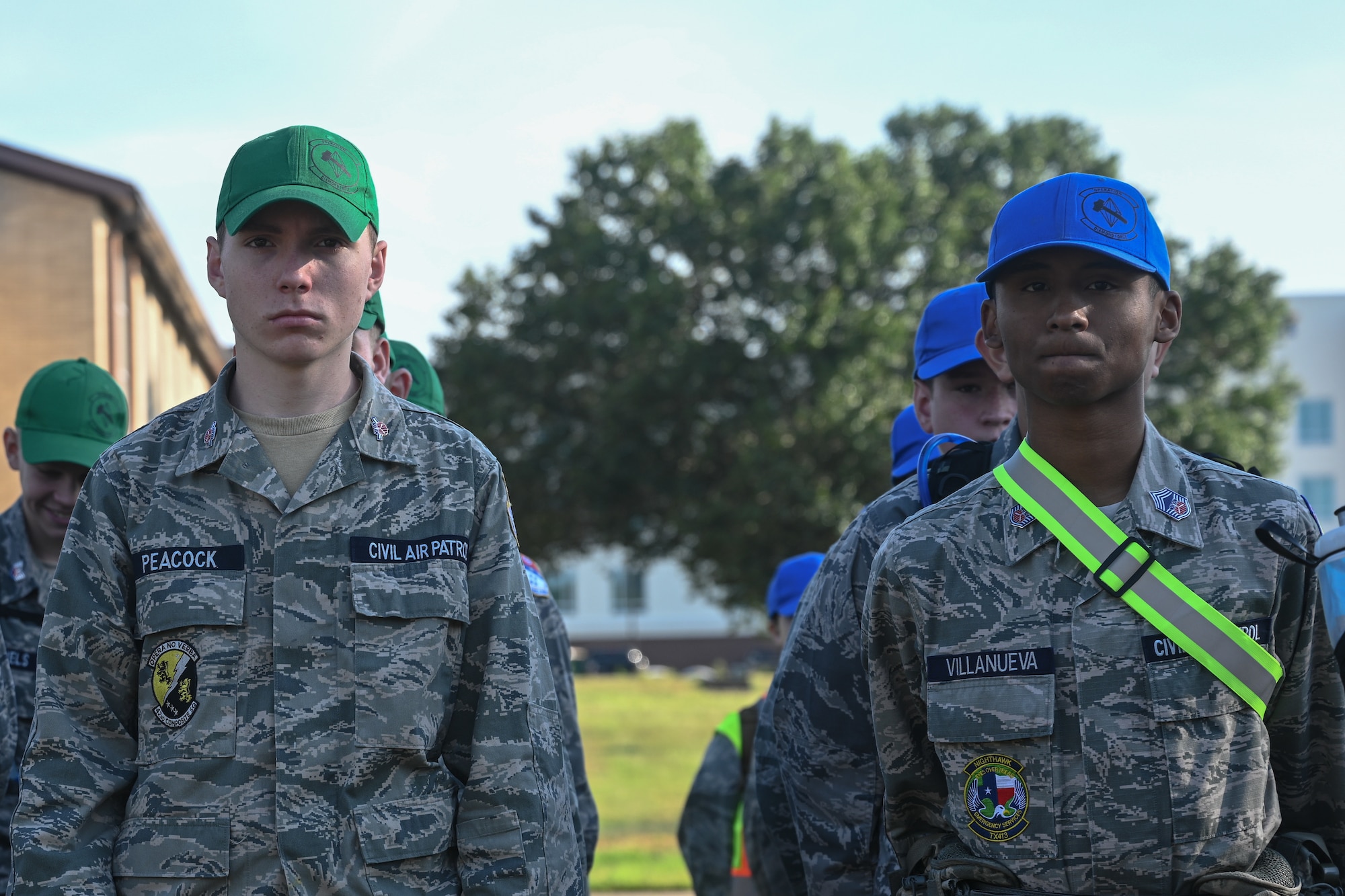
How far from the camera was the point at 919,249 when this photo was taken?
27156 mm

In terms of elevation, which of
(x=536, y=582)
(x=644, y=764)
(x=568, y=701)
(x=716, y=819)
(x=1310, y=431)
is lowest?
(x=644, y=764)

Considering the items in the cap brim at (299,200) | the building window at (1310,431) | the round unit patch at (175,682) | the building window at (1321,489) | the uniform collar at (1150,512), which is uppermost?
the building window at (1310,431)

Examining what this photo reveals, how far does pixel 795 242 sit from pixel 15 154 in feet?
45.4

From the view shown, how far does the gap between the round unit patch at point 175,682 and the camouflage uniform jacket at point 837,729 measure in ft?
4.86

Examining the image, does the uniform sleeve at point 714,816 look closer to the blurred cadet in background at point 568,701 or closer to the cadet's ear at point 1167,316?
the blurred cadet in background at point 568,701

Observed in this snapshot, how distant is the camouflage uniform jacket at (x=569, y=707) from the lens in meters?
4.04

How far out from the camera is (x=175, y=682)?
2.49 m

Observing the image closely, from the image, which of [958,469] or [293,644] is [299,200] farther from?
[958,469]

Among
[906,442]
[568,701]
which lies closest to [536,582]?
[568,701]

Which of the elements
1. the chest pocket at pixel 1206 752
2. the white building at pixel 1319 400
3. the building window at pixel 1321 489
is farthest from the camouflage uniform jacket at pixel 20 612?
the building window at pixel 1321 489

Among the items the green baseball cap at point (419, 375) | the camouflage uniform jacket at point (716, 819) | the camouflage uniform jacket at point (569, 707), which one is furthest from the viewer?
the camouflage uniform jacket at point (716, 819)

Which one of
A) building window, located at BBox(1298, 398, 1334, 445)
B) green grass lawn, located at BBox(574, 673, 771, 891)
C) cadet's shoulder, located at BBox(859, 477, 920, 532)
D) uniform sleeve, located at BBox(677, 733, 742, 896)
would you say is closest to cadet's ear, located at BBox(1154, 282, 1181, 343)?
cadet's shoulder, located at BBox(859, 477, 920, 532)

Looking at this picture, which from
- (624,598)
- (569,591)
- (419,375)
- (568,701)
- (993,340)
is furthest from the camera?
(624,598)

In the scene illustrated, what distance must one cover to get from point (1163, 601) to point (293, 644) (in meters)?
1.53
